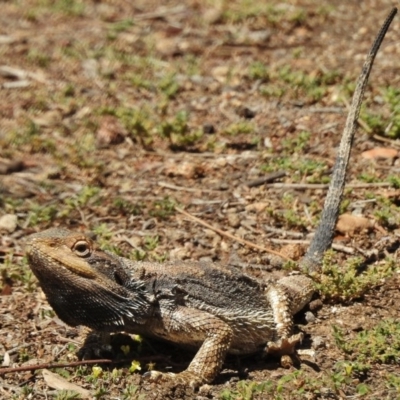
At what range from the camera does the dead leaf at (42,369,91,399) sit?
5362 mm

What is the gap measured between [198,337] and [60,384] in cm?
89

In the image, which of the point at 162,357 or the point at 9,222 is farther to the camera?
the point at 9,222

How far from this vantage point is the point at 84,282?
212 inches

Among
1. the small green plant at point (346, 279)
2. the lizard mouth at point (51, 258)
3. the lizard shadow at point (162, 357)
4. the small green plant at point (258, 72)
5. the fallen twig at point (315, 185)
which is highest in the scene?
the small green plant at point (258, 72)

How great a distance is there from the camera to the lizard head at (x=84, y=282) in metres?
5.34

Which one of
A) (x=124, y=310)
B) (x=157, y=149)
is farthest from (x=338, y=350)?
(x=157, y=149)

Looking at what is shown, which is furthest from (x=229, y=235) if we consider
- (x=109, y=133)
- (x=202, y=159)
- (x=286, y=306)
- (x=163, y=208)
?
(x=109, y=133)

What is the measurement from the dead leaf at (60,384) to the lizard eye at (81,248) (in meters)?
0.80

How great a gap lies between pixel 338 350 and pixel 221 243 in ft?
5.72

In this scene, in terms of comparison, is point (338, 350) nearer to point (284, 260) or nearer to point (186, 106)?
point (284, 260)

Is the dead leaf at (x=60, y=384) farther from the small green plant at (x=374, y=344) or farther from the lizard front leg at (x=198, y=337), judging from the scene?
the small green plant at (x=374, y=344)

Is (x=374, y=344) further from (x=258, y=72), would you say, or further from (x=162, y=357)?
(x=258, y=72)

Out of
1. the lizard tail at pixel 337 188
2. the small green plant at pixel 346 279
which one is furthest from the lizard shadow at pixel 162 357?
the lizard tail at pixel 337 188

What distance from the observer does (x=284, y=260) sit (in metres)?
6.91
